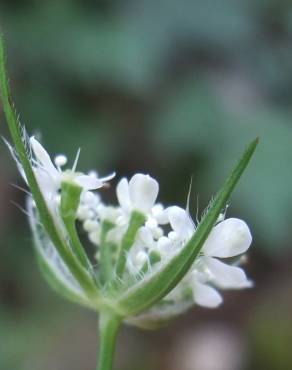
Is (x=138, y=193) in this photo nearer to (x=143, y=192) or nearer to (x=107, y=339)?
(x=143, y=192)

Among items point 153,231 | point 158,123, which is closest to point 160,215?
point 153,231

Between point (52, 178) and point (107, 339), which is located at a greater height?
point (52, 178)

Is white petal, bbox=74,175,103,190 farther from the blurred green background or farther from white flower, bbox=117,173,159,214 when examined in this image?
the blurred green background

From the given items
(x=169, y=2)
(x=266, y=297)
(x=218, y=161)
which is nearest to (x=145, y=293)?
(x=218, y=161)

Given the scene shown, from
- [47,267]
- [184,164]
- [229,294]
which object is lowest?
[229,294]

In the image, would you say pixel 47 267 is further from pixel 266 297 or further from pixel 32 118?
pixel 266 297

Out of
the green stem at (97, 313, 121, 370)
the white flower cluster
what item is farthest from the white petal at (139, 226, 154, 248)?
the green stem at (97, 313, 121, 370)

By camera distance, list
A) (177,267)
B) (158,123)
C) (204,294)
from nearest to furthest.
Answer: (177,267) < (204,294) < (158,123)
